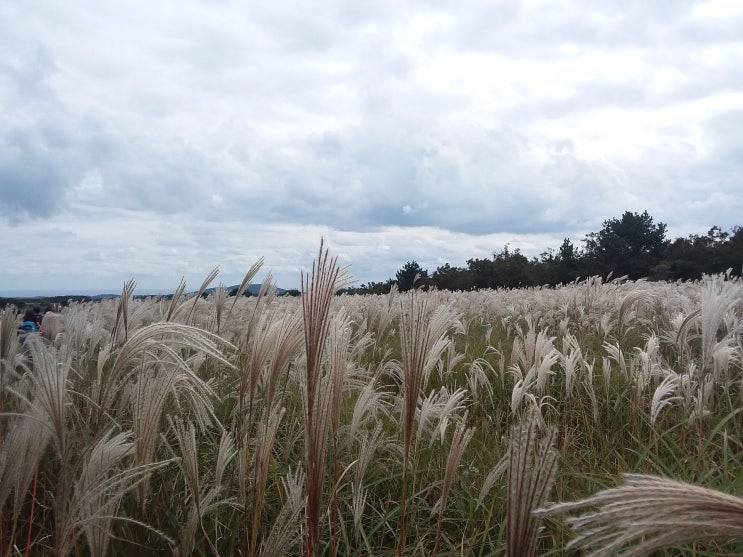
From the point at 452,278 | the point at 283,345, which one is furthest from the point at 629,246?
the point at 283,345

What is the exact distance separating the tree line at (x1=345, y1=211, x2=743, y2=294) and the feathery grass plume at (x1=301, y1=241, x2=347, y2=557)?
2106 centimetres

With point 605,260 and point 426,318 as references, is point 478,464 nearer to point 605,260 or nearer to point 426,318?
point 426,318

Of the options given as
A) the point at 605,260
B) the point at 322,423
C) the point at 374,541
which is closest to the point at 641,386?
the point at 374,541

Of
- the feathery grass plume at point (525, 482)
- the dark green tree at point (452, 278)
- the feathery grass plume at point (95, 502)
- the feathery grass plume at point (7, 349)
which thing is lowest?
the feathery grass plume at point (95, 502)

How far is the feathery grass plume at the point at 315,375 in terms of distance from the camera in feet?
4.28

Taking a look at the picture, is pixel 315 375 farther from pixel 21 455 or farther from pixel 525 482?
pixel 21 455

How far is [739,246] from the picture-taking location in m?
30.2

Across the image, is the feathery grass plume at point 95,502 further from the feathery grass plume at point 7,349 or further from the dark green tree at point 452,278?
the dark green tree at point 452,278

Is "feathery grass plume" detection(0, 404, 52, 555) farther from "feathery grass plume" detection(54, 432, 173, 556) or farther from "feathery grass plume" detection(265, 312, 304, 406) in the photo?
"feathery grass plume" detection(265, 312, 304, 406)

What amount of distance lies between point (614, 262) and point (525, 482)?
42.8 metres

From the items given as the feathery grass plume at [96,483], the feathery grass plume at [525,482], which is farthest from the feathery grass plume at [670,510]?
the feathery grass plume at [96,483]

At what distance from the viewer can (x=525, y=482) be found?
0.99 metres

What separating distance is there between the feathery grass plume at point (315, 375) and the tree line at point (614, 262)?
2106cm

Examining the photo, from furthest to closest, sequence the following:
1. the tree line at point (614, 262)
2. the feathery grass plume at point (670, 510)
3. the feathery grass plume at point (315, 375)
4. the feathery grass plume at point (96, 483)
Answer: the tree line at point (614, 262), the feathery grass plume at point (96, 483), the feathery grass plume at point (315, 375), the feathery grass plume at point (670, 510)
